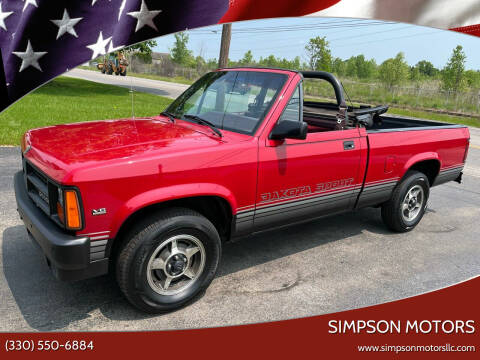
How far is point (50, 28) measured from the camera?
13.0 feet

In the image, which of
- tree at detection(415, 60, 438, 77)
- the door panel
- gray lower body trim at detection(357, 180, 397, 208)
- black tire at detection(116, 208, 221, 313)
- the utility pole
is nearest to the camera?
black tire at detection(116, 208, 221, 313)

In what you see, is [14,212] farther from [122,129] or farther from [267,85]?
[267,85]

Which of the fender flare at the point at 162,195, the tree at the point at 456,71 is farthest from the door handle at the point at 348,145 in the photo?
the tree at the point at 456,71

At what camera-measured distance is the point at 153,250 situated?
3.07 m

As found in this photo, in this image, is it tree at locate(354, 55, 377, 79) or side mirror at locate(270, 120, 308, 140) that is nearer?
side mirror at locate(270, 120, 308, 140)

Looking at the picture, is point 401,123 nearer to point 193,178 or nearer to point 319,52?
point 193,178

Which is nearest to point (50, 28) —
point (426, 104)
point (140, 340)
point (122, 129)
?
point (122, 129)

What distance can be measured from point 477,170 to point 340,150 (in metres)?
6.60

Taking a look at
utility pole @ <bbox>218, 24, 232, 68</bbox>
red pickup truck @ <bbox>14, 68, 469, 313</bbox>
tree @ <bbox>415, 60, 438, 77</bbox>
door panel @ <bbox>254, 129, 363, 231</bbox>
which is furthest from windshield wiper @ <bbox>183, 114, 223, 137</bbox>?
tree @ <bbox>415, 60, 438, 77</bbox>

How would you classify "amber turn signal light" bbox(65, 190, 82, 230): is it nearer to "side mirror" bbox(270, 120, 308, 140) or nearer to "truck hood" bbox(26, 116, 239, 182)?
"truck hood" bbox(26, 116, 239, 182)

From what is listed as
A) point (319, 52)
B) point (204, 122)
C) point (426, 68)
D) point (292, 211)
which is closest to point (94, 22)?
point (204, 122)

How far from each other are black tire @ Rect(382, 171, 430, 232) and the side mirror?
212cm

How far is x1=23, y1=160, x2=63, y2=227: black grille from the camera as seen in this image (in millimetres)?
2943

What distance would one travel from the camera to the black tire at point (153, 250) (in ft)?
9.86
